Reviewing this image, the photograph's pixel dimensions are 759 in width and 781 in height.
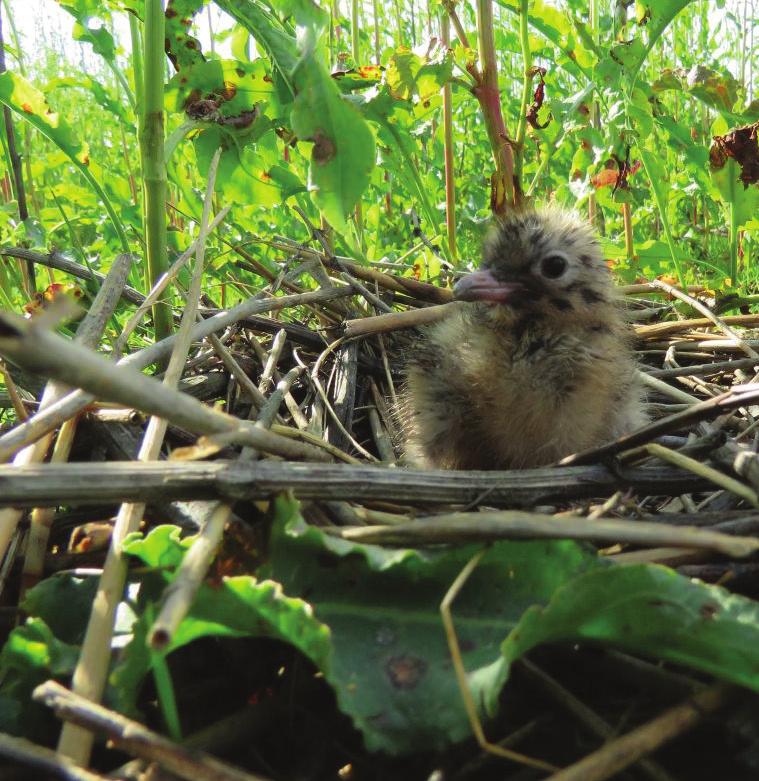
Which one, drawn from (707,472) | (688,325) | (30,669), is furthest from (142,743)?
(688,325)

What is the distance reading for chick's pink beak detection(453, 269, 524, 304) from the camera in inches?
92.4

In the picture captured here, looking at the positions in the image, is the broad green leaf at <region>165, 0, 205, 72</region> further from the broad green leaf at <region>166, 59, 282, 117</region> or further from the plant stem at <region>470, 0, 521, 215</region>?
the plant stem at <region>470, 0, 521, 215</region>

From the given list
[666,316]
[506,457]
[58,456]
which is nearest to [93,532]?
[58,456]

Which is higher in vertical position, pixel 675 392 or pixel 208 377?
pixel 208 377

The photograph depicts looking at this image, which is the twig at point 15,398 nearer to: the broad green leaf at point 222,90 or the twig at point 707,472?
the broad green leaf at point 222,90

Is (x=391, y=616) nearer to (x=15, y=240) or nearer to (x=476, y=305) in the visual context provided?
(x=476, y=305)

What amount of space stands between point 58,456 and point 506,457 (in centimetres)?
122

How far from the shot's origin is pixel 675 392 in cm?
258

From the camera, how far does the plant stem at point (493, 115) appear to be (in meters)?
Result: 3.24

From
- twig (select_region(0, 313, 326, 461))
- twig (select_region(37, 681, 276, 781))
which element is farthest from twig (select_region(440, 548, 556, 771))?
twig (select_region(0, 313, 326, 461))

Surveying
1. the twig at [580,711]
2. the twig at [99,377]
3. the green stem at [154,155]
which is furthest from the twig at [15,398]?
the twig at [580,711]

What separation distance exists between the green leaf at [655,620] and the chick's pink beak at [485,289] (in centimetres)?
136

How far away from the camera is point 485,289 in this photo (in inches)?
93.4

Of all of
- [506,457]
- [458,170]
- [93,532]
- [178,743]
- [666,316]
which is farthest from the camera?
[458,170]
